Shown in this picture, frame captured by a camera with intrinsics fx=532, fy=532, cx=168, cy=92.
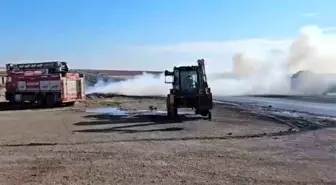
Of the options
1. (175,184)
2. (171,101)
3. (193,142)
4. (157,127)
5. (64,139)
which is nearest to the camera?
(175,184)

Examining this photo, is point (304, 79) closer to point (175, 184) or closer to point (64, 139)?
point (64, 139)

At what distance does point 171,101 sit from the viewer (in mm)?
29219

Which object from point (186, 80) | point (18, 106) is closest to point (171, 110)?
point (186, 80)

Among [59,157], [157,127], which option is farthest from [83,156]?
[157,127]

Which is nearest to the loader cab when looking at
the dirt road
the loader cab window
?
the loader cab window

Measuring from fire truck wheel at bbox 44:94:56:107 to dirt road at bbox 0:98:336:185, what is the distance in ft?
62.4

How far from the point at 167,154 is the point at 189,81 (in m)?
14.8

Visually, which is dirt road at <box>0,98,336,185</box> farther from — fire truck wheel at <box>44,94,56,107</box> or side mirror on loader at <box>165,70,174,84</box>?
fire truck wheel at <box>44,94,56,107</box>

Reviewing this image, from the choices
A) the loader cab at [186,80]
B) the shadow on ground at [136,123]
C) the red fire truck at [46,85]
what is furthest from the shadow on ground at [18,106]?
the loader cab at [186,80]

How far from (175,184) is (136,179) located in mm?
1024

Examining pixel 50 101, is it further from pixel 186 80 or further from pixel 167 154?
pixel 167 154

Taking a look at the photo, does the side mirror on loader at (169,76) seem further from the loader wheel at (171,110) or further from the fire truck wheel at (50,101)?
the fire truck wheel at (50,101)

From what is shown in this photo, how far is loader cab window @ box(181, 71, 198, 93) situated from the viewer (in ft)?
96.7

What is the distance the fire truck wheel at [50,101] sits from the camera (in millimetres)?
43938
